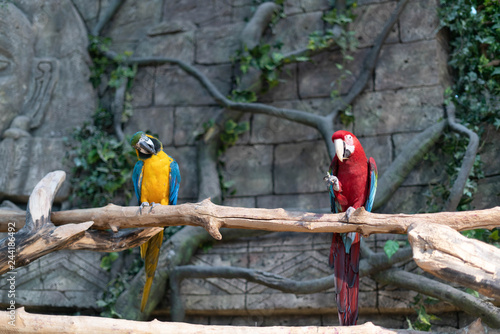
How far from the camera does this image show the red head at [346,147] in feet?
9.36

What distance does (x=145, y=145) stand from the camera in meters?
3.13

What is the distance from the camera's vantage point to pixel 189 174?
15.6ft

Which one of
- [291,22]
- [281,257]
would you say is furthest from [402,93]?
[281,257]

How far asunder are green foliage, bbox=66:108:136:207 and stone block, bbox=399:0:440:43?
2589mm

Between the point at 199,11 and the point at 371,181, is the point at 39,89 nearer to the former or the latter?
the point at 199,11

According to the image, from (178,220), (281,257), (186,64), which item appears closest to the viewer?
(178,220)

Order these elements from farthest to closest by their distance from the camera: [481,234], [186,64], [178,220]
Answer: [186,64], [481,234], [178,220]

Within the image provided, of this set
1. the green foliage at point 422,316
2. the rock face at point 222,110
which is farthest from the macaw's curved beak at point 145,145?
the green foliage at point 422,316

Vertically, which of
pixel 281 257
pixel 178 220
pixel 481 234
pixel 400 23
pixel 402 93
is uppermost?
pixel 400 23

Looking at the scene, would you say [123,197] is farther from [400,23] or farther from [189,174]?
[400,23]

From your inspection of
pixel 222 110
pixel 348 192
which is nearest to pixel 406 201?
pixel 348 192

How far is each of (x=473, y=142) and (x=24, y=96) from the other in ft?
12.6

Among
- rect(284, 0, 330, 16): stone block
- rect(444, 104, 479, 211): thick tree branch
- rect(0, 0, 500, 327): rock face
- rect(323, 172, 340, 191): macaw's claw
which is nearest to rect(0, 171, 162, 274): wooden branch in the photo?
rect(323, 172, 340, 191): macaw's claw

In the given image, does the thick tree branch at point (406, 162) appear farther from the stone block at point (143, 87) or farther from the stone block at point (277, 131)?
the stone block at point (143, 87)
